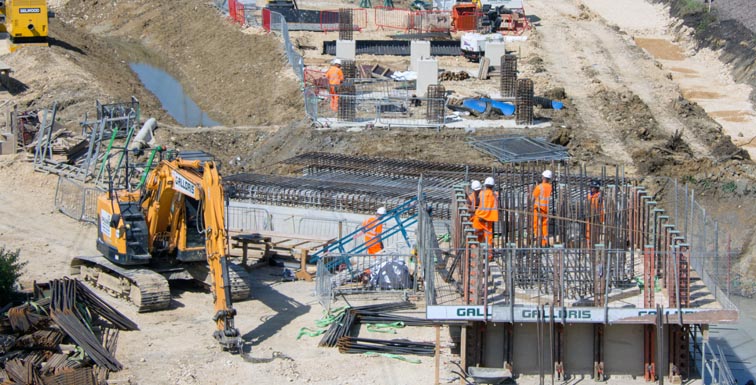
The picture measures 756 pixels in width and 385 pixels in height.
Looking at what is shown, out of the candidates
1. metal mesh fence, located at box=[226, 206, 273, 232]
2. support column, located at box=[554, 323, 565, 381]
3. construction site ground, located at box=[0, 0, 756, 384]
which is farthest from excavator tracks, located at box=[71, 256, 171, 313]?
support column, located at box=[554, 323, 565, 381]

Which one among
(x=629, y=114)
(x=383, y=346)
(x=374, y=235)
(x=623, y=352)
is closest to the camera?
(x=623, y=352)

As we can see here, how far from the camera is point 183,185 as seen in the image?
73.1ft

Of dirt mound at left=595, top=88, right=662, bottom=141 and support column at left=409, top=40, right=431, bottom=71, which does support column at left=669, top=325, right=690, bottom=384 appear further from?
support column at left=409, top=40, right=431, bottom=71

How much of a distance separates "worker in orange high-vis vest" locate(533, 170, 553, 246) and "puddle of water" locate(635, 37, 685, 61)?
101 feet

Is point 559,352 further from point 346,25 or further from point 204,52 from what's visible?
point 204,52

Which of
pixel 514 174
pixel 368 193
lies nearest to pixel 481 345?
pixel 514 174

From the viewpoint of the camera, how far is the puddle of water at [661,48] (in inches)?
2085

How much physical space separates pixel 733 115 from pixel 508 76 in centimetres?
834

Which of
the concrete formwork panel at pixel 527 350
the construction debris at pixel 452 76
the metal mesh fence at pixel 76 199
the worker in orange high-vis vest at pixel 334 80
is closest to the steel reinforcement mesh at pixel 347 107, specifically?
the worker in orange high-vis vest at pixel 334 80

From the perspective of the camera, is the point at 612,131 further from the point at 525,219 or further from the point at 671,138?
the point at 525,219

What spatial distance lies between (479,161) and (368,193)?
216 inches

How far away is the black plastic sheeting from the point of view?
47531 mm

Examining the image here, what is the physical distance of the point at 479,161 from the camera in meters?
33.2

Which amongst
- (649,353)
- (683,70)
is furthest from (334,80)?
(649,353)
